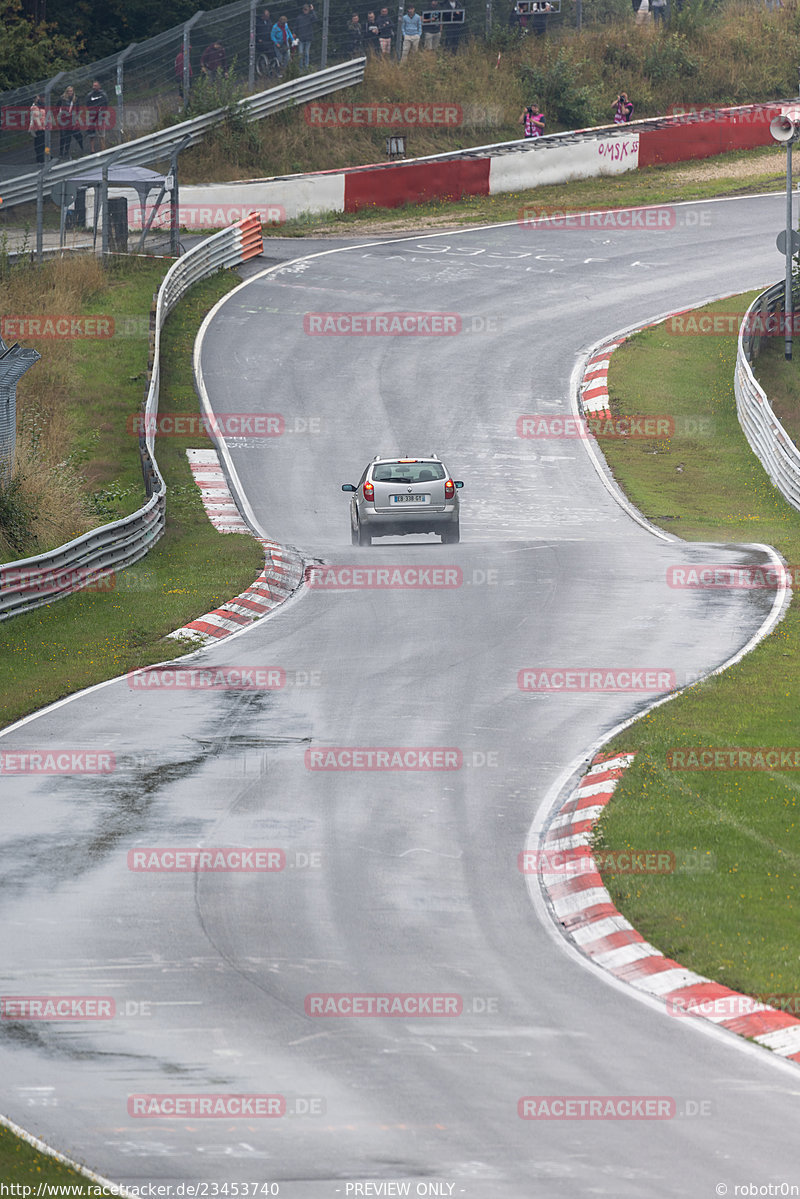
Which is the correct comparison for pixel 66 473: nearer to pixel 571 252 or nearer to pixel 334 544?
pixel 334 544

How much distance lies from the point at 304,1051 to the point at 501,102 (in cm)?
5133

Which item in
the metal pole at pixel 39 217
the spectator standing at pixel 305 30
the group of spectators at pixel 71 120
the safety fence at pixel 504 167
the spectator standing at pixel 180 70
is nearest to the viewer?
the metal pole at pixel 39 217

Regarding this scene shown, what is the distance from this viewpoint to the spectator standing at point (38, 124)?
44.3m

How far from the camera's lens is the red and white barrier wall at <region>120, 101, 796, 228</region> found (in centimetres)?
4853

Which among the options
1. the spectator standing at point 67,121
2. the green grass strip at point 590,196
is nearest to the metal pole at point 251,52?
the green grass strip at point 590,196

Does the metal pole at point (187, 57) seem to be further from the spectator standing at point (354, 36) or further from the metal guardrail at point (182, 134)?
Answer: the spectator standing at point (354, 36)

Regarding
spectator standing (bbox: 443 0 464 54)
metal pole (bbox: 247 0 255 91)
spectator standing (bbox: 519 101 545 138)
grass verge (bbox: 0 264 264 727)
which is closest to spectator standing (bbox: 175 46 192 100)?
metal pole (bbox: 247 0 255 91)

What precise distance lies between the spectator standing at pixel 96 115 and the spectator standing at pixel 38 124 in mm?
1585

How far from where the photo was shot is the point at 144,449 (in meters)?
30.4

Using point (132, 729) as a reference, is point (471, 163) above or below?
above

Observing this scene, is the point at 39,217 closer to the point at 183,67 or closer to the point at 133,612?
the point at 183,67

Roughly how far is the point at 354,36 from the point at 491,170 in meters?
6.93

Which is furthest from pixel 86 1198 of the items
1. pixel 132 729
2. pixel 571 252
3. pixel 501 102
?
pixel 501 102

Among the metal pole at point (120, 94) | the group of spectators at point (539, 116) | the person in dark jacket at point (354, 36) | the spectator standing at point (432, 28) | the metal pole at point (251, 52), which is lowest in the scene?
the metal pole at point (120, 94)
